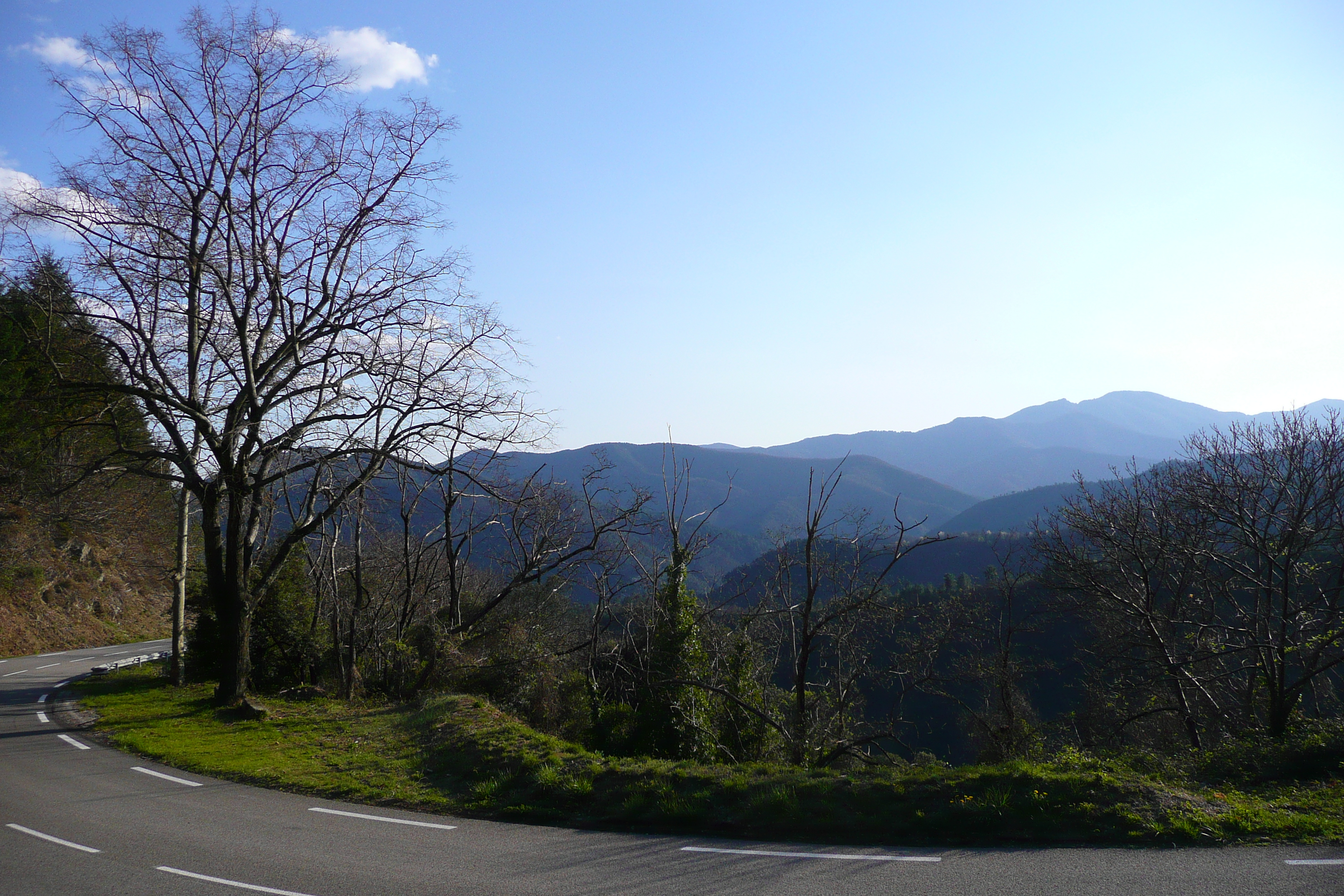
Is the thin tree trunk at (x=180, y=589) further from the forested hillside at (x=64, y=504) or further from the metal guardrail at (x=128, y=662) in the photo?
the metal guardrail at (x=128, y=662)

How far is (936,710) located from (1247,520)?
51.2 metres

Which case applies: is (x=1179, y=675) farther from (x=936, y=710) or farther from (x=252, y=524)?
(x=936, y=710)

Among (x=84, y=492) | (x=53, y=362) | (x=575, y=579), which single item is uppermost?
(x=53, y=362)

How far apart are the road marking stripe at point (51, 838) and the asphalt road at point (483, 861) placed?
2 centimetres

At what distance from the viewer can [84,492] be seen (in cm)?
1945

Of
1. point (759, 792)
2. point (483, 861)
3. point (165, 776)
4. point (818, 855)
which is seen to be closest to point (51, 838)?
point (165, 776)

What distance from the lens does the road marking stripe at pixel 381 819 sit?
725 centimetres

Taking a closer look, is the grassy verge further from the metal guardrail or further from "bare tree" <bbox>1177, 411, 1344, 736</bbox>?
the metal guardrail

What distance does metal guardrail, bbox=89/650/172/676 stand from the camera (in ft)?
66.4

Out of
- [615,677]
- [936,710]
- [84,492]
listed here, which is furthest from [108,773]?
[936,710]

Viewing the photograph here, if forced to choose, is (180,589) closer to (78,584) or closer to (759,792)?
(759,792)

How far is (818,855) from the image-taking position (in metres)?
6.11

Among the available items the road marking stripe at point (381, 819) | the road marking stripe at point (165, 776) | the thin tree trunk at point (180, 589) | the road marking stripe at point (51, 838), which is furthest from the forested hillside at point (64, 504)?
the road marking stripe at point (381, 819)

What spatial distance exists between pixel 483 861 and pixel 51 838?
4.47 m
